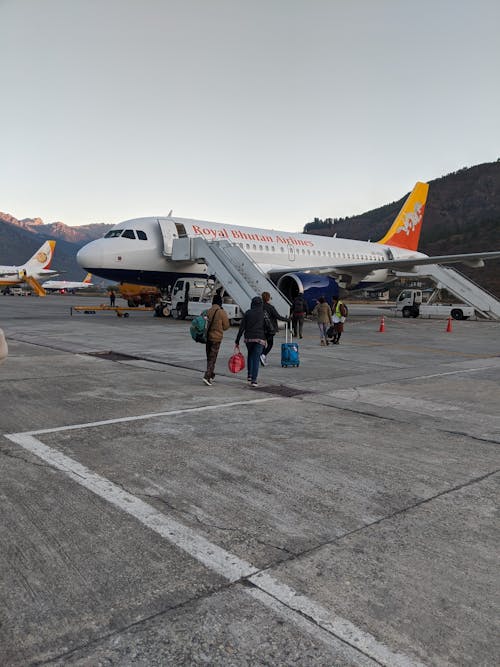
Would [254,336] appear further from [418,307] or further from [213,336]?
[418,307]

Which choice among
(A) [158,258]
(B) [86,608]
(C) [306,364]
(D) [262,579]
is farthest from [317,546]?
(A) [158,258]

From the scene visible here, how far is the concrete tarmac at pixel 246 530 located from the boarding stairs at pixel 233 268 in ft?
35.7

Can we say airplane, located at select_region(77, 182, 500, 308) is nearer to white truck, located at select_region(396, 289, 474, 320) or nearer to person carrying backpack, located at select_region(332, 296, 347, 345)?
white truck, located at select_region(396, 289, 474, 320)

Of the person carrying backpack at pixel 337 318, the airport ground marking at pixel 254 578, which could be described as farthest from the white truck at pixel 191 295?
the airport ground marking at pixel 254 578

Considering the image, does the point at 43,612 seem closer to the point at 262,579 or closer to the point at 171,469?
the point at 262,579

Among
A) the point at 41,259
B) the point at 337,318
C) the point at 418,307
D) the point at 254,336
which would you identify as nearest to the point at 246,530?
the point at 254,336

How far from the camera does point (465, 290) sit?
92.3 ft

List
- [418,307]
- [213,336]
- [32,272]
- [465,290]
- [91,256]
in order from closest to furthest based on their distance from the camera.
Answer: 1. [213,336]
2. [91,256]
3. [465,290]
4. [418,307]
5. [32,272]

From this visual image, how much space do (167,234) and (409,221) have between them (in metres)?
20.7

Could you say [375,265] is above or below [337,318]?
above

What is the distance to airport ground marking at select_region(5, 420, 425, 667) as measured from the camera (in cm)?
232

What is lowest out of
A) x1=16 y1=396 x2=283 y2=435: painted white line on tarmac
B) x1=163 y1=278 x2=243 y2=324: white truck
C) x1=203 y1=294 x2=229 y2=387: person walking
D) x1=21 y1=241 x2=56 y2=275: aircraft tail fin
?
x1=16 y1=396 x2=283 y2=435: painted white line on tarmac

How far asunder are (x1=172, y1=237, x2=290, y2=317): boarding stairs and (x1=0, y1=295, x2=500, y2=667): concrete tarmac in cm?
1088

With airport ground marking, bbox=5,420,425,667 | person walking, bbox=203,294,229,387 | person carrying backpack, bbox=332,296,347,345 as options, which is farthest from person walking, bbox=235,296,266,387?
person carrying backpack, bbox=332,296,347,345
